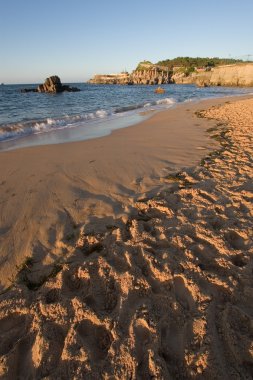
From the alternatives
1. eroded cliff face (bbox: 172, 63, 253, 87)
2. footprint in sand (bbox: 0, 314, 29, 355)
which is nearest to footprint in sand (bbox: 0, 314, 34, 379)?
footprint in sand (bbox: 0, 314, 29, 355)

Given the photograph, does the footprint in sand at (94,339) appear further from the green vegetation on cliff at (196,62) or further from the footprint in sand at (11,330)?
the green vegetation on cliff at (196,62)

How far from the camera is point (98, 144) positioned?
7617 millimetres

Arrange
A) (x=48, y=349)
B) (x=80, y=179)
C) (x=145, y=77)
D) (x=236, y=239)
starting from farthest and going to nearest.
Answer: (x=145, y=77) → (x=80, y=179) → (x=236, y=239) → (x=48, y=349)

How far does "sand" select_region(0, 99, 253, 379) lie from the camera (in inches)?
73.2

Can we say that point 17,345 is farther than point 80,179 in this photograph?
No

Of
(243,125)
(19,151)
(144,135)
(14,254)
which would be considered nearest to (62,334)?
(14,254)

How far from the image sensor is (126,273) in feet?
8.43

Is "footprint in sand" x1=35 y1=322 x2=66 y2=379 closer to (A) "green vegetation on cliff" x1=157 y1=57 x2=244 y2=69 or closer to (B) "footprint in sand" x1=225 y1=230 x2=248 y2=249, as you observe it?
(B) "footprint in sand" x1=225 y1=230 x2=248 y2=249

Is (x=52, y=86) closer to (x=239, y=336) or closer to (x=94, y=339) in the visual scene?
(x=94, y=339)

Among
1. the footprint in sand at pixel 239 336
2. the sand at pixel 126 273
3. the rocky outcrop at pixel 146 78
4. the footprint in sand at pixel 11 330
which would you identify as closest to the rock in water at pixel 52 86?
the rocky outcrop at pixel 146 78

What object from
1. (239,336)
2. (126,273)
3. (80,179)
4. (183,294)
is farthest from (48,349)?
(80,179)

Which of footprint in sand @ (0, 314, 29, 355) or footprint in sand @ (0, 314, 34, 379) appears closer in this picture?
footprint in sand @ (0, 314, 34, 379)

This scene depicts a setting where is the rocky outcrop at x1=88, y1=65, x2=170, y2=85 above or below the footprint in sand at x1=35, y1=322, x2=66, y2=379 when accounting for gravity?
below

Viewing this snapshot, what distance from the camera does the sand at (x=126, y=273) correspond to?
6.10ft
